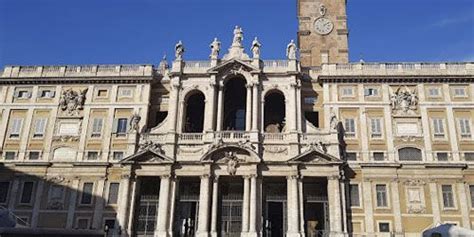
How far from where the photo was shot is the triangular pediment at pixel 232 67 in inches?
1527

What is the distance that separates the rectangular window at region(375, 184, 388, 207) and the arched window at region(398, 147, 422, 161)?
2.86 metres

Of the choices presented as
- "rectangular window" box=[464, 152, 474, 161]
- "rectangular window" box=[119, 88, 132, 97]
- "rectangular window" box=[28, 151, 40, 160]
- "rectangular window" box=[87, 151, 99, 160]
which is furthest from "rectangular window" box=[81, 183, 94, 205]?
"rectangular window" box=[464, 152, 474, 161]

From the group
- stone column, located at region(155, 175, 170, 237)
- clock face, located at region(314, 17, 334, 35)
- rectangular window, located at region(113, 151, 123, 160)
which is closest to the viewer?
stone column, located at region(155, 175, 170, 237)

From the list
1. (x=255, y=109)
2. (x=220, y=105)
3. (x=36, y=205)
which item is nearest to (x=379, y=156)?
(x=255, y=109)

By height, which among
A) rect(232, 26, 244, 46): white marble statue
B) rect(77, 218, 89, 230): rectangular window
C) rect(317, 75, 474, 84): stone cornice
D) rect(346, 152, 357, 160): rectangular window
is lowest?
rect(77, 218, 89, 230): rectangular window

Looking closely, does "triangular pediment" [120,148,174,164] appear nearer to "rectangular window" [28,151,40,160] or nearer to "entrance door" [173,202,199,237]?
"entrance door" [173,202,199,237]

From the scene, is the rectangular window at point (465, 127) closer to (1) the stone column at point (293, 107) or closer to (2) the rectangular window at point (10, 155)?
Answer: (1) the stone column at point (293, 107)

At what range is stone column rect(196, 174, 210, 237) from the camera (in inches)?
1342

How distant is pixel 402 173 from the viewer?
35.9 m

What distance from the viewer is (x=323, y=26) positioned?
50.7 m

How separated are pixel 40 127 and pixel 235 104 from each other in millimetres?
16924

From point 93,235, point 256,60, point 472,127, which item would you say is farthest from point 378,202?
point 93,235

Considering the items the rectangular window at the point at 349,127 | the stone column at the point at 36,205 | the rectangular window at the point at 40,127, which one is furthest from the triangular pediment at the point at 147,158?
the rectangular window at the point at 349,127

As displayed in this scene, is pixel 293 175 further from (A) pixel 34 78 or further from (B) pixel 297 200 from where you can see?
(A) pixel 34 78
